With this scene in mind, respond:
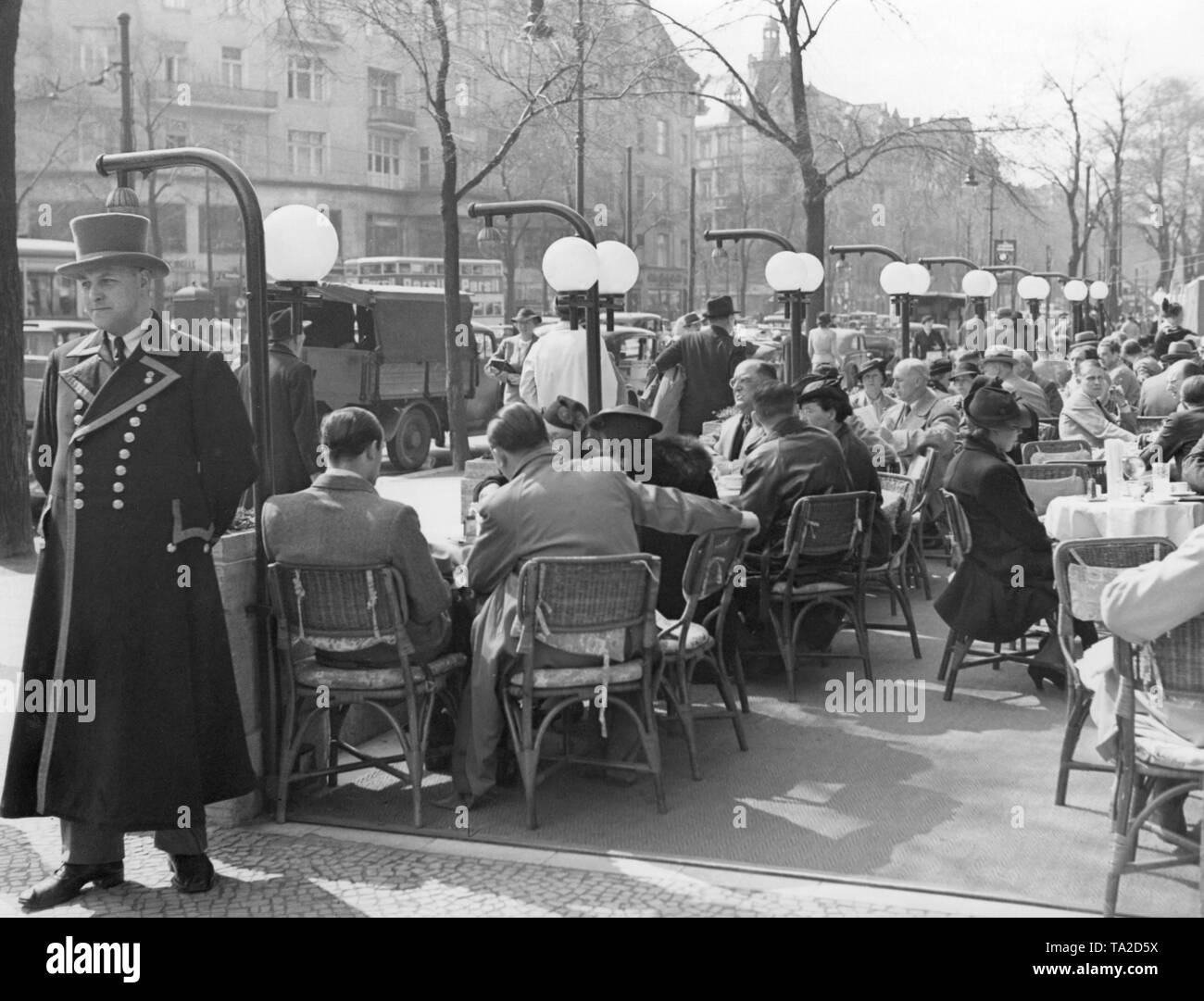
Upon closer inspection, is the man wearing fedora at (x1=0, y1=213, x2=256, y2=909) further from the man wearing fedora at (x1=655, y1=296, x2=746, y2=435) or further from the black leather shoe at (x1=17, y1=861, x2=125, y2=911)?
the man wearing fedora at (x1=655, y1=296, x2=746, y2=435)

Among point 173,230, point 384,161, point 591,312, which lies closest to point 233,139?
point 173,230

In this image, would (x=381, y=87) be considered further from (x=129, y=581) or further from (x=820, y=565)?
(x=129, y=581)

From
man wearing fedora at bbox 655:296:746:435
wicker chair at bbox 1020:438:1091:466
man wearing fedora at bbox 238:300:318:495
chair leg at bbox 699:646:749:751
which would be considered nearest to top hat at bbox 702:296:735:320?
man wearing fedora at bbox 655:296:746:435

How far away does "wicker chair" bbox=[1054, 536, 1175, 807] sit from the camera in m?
5.06

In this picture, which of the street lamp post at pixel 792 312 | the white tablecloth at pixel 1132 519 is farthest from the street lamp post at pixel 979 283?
the white tablecloth at pixel 1132 519

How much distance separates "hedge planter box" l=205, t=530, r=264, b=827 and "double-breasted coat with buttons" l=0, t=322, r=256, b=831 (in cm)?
62

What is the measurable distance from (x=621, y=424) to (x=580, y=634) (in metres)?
1.56

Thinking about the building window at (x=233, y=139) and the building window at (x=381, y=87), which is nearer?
the building window at (x=233, y=139)

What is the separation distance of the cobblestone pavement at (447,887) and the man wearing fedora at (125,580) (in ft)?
0.57

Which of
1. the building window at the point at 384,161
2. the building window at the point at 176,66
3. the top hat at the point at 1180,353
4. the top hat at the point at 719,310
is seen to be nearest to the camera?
the top hat at the point at 719,310

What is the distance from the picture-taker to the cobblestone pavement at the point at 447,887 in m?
4.54

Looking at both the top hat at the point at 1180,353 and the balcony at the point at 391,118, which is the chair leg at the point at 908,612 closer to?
the top hat at the point at 1180,353

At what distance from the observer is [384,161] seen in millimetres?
65000

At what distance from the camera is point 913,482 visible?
28.3ft
